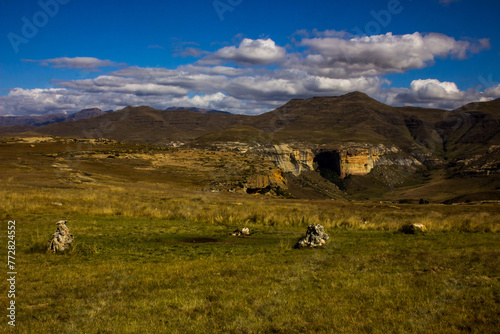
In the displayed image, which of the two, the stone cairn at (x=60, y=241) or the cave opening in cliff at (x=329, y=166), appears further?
the cave opening in cliff at (x=329, y=166)

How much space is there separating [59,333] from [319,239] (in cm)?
865

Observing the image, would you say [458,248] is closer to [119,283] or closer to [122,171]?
[119,283]

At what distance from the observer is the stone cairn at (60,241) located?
33.5ft

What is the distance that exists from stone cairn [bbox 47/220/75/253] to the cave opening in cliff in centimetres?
16839

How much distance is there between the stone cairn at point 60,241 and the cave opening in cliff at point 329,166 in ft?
552

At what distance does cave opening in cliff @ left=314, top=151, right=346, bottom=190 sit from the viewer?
6993 inches

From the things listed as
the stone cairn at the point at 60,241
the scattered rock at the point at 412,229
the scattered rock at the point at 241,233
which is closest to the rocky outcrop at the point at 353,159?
the scattered rock at the point at 412,229

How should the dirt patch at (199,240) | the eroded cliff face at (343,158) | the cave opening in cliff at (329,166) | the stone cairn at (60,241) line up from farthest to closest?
the cave opening in cliff at (329,166), the eroded cliff face at (343,158), the dirt patch at (199,240), the stone cairn at (60,241)

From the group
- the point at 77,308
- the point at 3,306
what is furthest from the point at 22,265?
the point at 77,308

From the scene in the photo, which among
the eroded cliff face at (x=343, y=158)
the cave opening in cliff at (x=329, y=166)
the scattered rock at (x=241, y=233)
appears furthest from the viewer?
the cave opening in cliff at (x=329, y=166)

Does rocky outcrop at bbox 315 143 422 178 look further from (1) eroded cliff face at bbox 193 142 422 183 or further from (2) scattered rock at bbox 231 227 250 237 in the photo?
(2) scattered rock at bbox 231 227 250 237

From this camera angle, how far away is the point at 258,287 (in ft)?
23.9

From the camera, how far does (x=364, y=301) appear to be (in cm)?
648

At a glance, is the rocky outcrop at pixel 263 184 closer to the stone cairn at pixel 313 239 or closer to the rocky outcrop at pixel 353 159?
the stone cairn at pixel 313 239
